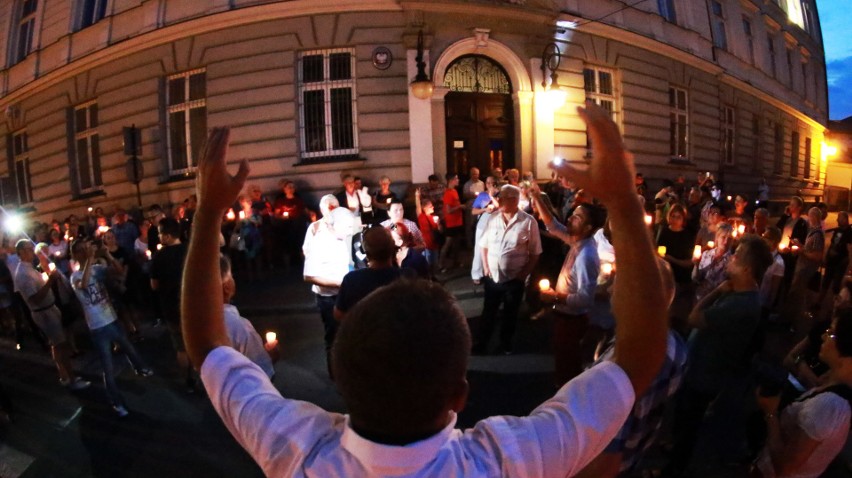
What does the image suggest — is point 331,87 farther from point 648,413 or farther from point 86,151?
point 648,413

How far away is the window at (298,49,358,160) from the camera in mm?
12242

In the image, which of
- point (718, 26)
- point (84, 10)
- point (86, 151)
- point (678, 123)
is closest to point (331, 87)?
point (86, 151)

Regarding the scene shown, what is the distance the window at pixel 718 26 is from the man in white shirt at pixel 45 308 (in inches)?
843

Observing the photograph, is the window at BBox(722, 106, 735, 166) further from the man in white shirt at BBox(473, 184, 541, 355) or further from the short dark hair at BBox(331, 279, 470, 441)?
the short dark hair at BBox(331, 279, 470, 441)

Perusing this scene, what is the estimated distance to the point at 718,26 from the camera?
19.6 meters

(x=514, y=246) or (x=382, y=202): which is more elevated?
→ (x=382, y=202)

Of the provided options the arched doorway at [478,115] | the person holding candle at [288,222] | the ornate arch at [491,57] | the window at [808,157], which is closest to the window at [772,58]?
the window at [808,157]

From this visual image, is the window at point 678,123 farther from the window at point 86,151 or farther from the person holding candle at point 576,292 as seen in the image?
the window at point 86,151

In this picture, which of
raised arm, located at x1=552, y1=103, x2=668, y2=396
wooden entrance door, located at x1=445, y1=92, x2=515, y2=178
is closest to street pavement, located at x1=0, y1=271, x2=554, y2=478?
raised arm, located at x1=552, y1=103, x2=668, y2=396

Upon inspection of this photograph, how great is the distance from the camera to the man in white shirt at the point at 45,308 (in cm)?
571

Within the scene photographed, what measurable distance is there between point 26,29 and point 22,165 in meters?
4.75

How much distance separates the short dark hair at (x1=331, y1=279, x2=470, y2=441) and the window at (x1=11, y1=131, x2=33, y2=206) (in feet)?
70.9

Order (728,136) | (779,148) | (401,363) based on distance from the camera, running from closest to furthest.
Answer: (401,363) < (728,136) < (779,148)

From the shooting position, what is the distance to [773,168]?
24.2 meters
